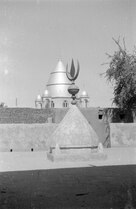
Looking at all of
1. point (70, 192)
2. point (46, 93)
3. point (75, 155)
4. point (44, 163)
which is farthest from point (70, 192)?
point (46, 93)

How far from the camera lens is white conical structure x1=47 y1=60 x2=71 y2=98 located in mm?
42537

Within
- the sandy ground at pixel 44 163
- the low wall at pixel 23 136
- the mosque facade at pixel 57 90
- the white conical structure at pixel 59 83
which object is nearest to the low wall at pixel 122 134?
the low wall at pixel 23 136

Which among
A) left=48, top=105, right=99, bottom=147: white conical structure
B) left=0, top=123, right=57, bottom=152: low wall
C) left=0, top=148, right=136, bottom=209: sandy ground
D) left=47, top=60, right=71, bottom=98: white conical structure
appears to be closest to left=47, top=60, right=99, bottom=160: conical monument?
left=48, top=105, right=99, bottom=147: white conical structure

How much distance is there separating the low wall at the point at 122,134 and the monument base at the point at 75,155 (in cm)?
571

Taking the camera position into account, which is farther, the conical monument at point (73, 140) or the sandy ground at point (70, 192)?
the conical monument at point (73, 140)

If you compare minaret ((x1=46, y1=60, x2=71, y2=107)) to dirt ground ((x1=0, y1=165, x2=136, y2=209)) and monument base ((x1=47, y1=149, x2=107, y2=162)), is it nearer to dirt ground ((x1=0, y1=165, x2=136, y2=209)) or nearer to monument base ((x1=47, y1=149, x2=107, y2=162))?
monument base ((x1=47, y1=149, x2=107, y2=162))

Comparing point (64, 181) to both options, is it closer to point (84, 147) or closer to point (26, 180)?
point (26, 180)

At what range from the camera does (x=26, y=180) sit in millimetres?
6020

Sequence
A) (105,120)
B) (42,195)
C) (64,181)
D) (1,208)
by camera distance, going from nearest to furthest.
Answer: (1,208), (42,195), (64,181), (105,120)

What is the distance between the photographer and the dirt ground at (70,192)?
404 centimetres

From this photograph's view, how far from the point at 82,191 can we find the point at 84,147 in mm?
5921

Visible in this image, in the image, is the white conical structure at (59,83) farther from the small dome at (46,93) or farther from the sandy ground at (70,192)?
the sandy ground at (70,192)

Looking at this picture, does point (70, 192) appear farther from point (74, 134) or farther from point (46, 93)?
point (46, 93)

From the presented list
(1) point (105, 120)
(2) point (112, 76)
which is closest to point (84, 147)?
(1) point (105, 120)
